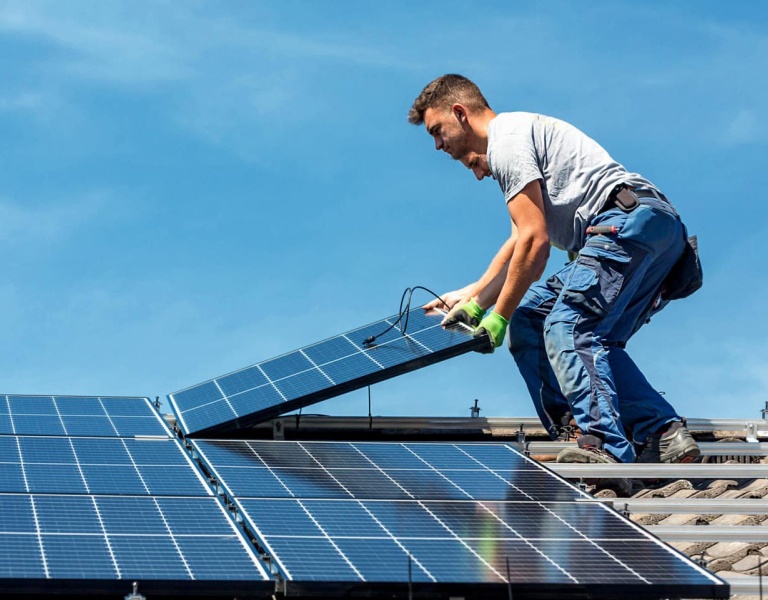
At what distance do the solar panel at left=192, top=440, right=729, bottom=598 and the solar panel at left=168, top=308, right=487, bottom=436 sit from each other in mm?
1041

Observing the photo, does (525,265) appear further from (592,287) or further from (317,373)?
(317,373)

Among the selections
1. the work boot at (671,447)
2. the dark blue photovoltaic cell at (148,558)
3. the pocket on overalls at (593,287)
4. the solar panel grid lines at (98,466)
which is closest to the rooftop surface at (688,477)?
the work boot at (671,447)

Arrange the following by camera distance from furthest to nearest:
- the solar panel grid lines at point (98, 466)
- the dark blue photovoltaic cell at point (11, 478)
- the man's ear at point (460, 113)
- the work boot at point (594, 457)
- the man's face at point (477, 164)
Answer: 1. the man's face at point (477, 164)
2. the man's ear at point (460, 113)
3. the work boot at point (594, 457)
4. the solar panel grid lines at point (98, 466)
5. the dark blue photovoltaic cell at point (11, 478)

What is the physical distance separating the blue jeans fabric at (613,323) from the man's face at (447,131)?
1350 mm

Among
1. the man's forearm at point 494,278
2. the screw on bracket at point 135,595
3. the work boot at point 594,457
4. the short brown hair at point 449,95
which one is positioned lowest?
the screw on bracket at point 135,595

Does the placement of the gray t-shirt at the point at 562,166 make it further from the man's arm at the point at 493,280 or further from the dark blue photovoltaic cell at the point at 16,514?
the dark blue photovoltaic cell at the point at 16,514

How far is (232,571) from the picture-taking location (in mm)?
7723

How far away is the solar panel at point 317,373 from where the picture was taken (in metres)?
12.1

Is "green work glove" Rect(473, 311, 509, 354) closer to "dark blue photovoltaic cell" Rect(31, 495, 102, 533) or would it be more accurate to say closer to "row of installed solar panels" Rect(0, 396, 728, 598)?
"row of installed solar panels" Rect(0, 396, 728, 598)

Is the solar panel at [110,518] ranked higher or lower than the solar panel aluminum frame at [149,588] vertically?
higher

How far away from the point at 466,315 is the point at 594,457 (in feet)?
7.30

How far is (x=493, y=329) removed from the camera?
39.7 feet

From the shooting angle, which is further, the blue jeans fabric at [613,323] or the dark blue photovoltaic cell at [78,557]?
the blue jeans fabric at [613,323]

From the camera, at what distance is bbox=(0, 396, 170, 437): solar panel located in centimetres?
1160
